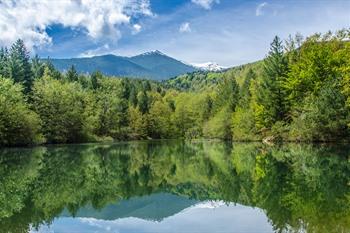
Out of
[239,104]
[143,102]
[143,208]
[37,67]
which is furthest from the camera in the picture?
[143,102]

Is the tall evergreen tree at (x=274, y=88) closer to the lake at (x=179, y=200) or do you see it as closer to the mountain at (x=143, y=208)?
the lake at (x=179, y=200)

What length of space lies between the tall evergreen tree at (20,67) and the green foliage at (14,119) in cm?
1016

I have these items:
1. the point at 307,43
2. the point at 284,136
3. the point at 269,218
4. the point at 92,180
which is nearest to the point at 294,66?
the point at 307,43

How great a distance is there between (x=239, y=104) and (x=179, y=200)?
77907 millimetres

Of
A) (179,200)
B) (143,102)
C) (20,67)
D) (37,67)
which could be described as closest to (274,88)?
(20,67)

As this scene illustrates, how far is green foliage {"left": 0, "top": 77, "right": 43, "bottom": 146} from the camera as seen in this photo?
6144 cm

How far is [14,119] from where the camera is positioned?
205 ft

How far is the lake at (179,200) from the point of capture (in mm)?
13164

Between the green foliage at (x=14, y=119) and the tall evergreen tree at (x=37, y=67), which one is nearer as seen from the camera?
the green foliage at (x=14, y=119)

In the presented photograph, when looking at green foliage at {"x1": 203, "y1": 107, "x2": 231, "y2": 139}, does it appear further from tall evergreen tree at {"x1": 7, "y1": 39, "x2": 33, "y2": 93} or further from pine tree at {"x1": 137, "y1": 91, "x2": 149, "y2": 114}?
tall evergreen tree at {"x1": 7, "y1": 39, "x2": 33, "y2": 93}

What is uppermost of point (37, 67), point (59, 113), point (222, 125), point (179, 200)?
point (37, 67)

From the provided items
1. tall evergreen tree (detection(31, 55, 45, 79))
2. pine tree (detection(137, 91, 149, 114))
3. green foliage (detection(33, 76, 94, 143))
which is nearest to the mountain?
green foliage (detection(33, 76, 94, 143))

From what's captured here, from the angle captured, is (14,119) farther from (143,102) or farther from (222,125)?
(143,102)

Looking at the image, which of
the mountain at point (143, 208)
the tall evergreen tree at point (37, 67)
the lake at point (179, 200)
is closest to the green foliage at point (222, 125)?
the tall evergreen tree at point (37, 67)
